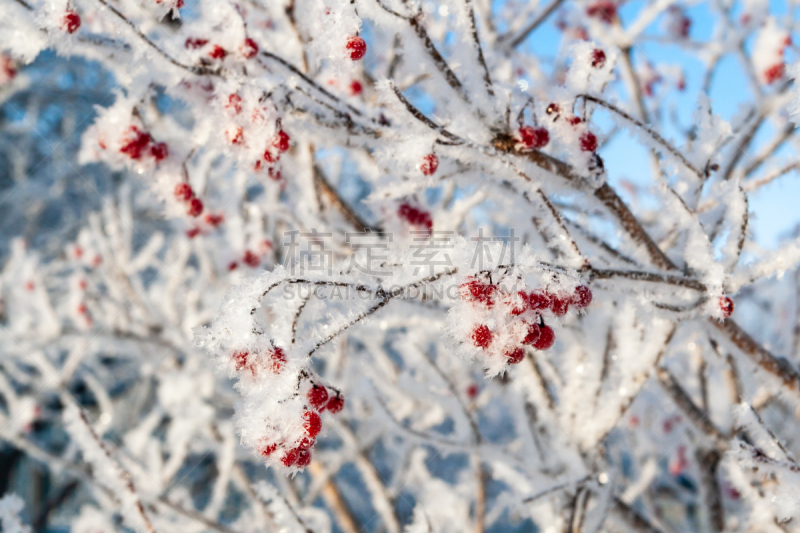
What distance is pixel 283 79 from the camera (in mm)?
1267

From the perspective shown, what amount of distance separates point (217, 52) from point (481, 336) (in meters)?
1.03

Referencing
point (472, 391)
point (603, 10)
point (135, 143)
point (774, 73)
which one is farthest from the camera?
point (472, 391)

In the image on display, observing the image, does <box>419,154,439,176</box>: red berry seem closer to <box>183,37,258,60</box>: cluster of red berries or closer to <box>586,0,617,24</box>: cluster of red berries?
<box>183,37,258,60</box>: cluster of red berries

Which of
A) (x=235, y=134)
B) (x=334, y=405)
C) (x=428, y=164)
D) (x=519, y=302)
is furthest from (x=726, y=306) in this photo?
(x=235, y=134)

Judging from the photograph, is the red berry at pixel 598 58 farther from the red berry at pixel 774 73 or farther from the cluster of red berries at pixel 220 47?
the red berry at pixel 774 73

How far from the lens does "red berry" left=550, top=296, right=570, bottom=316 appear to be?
2.98ft

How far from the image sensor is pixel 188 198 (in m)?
1.67

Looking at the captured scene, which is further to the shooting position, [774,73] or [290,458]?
[774,73]

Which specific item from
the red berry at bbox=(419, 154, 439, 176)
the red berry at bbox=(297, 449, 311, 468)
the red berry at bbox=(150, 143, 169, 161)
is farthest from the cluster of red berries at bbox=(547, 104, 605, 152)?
the red berry at bbox=(150, 143, 169, 161)

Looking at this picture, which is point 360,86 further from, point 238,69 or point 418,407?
point 418,407

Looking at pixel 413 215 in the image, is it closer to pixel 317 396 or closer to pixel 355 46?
pixel 355 46

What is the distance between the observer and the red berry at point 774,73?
248cm

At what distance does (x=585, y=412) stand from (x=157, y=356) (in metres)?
3.20

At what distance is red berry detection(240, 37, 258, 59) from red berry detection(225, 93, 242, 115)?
0.38 ft
